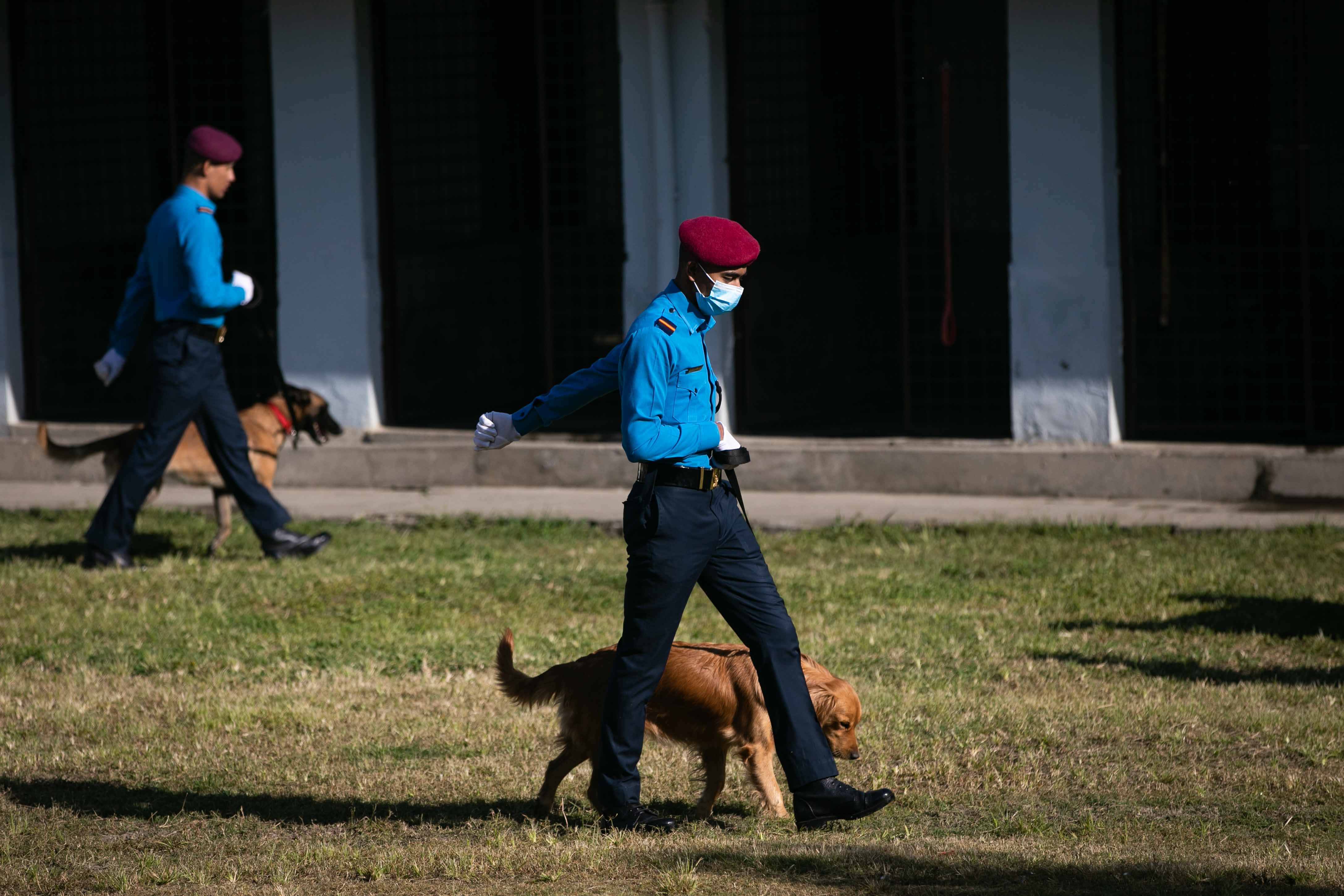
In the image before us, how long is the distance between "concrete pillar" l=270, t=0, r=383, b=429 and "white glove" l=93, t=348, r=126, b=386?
11.2 ft

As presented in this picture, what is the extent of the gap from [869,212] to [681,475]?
1209cm

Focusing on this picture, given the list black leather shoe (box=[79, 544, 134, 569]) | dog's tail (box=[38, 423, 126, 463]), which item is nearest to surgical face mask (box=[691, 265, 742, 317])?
black leather shoe (box=[79, 544, 134, 569])

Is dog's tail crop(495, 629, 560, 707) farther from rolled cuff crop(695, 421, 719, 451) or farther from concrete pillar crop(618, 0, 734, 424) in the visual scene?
Result: concrete pillar crop(618, 0, 734, 424)

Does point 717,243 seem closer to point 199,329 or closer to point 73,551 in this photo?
point 199,329

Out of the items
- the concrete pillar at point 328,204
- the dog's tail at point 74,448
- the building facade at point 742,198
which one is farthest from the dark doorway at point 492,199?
the dog's tail at point 74,448

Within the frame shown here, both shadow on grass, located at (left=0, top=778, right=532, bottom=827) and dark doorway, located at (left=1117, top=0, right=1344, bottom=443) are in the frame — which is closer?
shadow on grass, located at (left=0, top=778, right=532, bottom=827)

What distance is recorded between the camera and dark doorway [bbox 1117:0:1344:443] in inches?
448

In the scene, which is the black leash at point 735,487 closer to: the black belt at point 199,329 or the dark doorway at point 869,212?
the black belt at point 199,329

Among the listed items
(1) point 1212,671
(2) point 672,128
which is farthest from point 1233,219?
(1) point 1212,671

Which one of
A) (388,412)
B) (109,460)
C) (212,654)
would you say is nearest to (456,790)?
(212,654)

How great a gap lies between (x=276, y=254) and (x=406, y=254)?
1610 mm

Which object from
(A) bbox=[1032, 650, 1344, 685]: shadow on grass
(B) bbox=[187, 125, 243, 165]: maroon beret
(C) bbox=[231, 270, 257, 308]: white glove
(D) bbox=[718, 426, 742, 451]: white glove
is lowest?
(A) bbox=[1032, 650, 1344, 685]: shadow on grass

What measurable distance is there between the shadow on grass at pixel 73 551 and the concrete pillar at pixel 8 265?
3.46 meters

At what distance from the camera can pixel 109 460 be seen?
9734 mm
